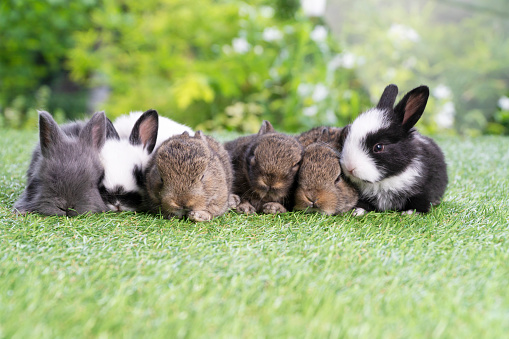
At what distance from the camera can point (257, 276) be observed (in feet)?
5.39

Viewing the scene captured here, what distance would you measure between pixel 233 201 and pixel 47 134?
3.86 feet

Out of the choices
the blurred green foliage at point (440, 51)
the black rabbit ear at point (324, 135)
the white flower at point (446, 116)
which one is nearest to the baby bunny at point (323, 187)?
the black rabbit ear at point (324, 135)

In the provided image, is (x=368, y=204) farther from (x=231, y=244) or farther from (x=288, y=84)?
(x=288, y=84)

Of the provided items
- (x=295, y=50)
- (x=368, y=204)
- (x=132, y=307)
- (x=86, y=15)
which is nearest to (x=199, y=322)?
(x=132, y=307)

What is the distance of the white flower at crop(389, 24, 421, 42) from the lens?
688 centimetres

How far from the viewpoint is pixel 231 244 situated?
6.61ft

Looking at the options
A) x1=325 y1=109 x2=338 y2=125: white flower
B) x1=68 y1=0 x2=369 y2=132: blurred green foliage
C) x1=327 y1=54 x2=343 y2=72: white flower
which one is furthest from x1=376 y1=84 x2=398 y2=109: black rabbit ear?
x1=327 y1=54 x2=343 y2=72: white flower

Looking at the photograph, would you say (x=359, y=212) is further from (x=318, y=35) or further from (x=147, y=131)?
(x=318, y=35)

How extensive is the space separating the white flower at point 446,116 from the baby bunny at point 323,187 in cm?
527

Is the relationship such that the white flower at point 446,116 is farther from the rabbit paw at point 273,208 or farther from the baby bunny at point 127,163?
the baby bunny at point 127,163

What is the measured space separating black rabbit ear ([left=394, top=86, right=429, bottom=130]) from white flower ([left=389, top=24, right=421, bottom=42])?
4855mm

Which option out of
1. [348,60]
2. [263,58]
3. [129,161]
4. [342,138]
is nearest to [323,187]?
[342,138]

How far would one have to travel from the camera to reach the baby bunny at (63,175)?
236 centimetres

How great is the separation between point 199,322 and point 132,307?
0.82 feet
